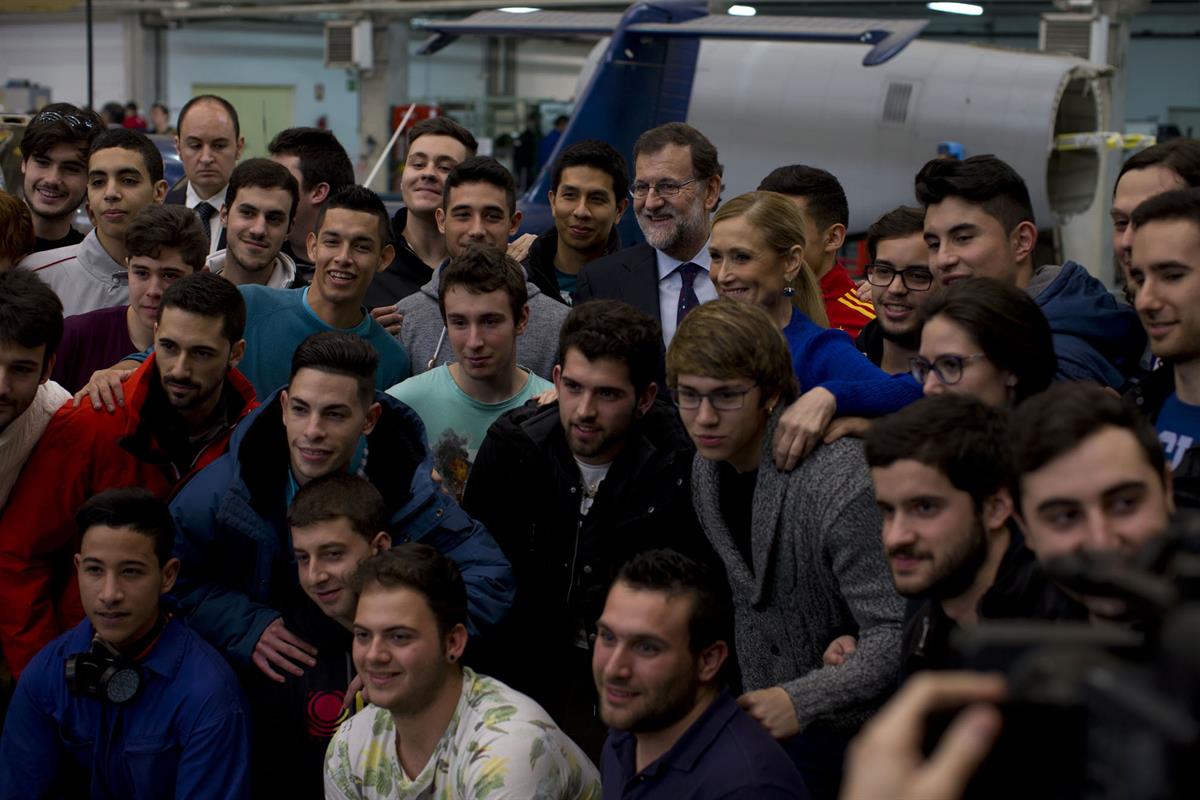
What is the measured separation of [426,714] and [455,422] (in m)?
1.21

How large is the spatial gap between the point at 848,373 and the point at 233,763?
2033 millimetres

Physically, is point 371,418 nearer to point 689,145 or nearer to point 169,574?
point 169,574

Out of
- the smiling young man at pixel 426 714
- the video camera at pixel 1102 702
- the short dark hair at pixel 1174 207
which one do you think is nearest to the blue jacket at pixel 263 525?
the smiling young man at pixel 426 714

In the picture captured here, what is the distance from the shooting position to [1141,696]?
98cm

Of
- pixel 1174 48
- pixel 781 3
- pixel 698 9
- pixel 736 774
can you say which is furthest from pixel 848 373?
pixel 1174 48

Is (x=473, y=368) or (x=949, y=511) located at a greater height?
(x=473, y=368)

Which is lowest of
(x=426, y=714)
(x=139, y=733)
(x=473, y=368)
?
(x=139, y=733)

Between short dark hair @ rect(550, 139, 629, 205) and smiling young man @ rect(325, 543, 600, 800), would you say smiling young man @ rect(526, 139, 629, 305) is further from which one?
smiling young man @ rect(325, 543, 600, 800)

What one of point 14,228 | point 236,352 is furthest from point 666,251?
point 14,228

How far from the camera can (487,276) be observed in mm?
4328

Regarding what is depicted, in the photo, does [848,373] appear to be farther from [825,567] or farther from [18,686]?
[18,686]

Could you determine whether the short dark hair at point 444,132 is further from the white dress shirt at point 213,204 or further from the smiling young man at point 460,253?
the white dress shirt at point 213,204

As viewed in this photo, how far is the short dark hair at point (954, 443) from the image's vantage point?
107 inches

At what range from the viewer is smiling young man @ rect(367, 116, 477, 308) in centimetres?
565
